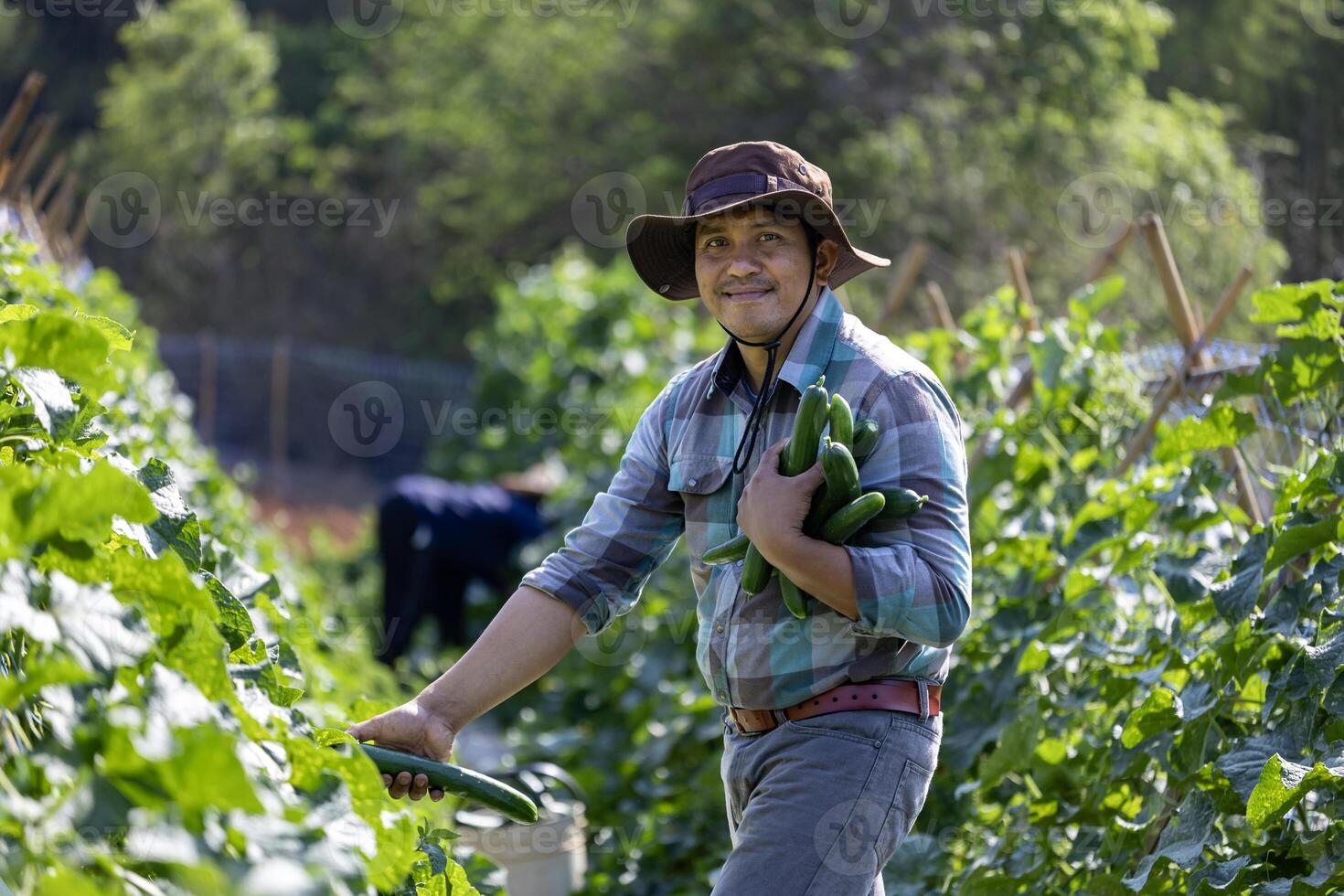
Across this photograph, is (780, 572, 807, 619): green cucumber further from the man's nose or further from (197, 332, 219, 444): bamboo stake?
(197, 332, 219, 444): bamboo stake

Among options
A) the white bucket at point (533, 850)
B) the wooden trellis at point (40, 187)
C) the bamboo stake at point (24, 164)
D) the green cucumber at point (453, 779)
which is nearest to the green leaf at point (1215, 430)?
the green cucumber at point (453, 779)

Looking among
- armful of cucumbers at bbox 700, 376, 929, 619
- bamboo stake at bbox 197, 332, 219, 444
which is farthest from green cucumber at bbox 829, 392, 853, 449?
bamboo stake at bbox 197, 332, 219, 444

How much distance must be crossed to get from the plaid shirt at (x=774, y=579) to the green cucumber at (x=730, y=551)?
0.05 m

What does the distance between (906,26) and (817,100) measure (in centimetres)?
194

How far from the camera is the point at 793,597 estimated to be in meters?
2.21

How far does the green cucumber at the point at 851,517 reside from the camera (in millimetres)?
2102

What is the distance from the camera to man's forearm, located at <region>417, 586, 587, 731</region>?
240 centimetres

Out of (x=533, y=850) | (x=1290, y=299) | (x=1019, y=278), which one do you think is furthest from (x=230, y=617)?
(x=1019, y=278)

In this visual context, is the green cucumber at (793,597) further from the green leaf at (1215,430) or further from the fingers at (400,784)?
the green leaf at (1215,430)

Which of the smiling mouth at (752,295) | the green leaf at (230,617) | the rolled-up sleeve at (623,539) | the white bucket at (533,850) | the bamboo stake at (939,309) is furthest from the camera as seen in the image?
the bamboo stake at (939,309)

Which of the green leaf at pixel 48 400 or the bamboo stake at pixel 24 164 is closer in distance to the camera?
the green leaf at pixel 48 400

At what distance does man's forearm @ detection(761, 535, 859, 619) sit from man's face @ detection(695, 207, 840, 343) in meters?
0.45

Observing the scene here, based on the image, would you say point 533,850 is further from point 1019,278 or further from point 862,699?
point 1019,278

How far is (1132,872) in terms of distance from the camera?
2889 mm
